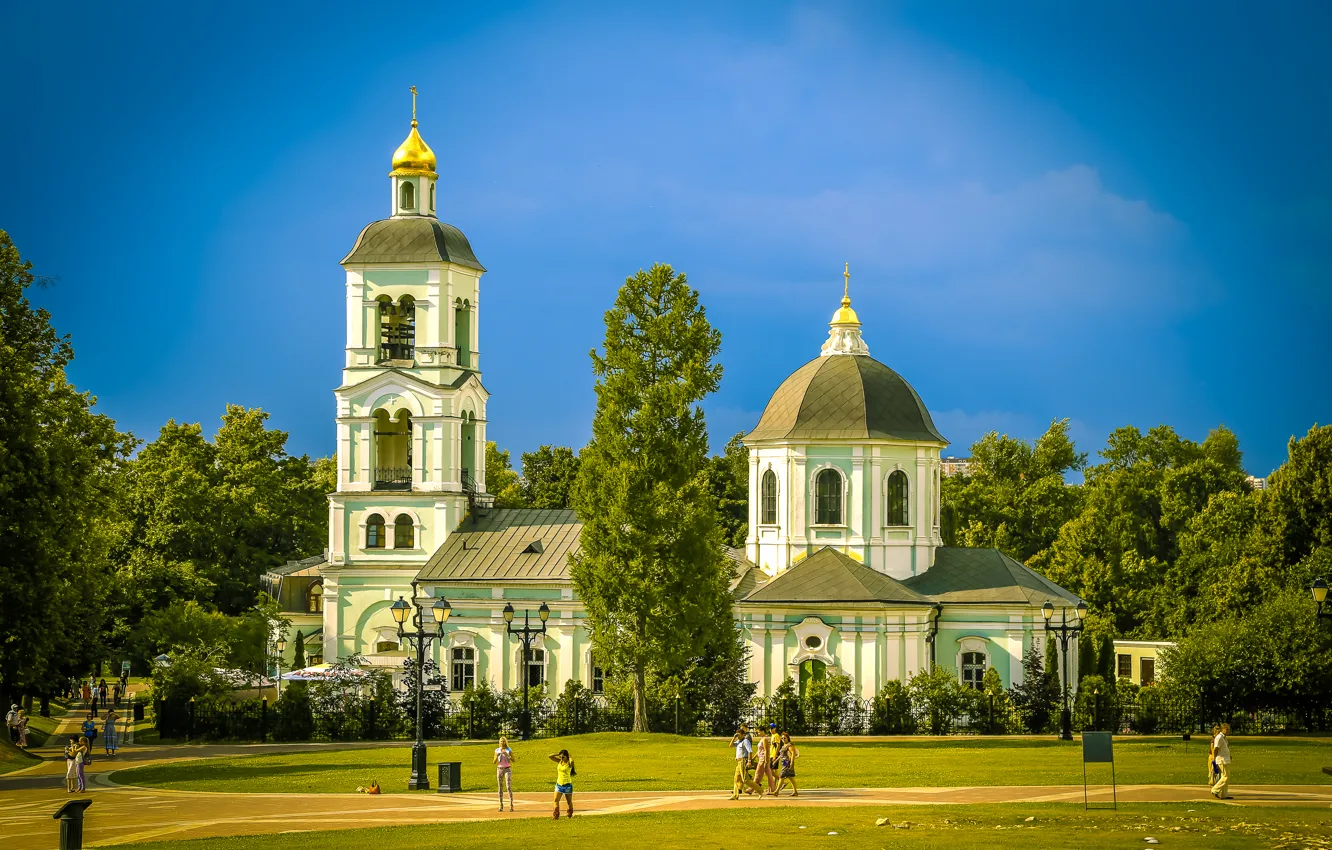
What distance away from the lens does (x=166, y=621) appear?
5584 cm

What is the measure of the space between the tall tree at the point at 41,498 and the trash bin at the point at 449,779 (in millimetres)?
12727

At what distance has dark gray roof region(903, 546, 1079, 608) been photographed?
50.8m

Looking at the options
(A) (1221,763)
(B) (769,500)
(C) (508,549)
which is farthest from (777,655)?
(A) (1221,763)

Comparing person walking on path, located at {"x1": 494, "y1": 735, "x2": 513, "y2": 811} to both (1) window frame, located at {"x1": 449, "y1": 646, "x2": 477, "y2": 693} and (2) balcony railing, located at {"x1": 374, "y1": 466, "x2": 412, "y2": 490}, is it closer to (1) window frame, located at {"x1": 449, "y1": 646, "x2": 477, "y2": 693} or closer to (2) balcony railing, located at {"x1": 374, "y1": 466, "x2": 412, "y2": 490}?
(1) window frame, located at {"x1": 449, "y1": 646, "x2": 477, "y2": 693}

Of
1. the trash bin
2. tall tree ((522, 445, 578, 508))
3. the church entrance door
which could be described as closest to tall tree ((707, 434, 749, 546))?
tall tree ((522, 445, 578, 508))

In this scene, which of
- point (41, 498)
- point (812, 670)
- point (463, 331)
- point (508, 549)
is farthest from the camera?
point (463, 331)

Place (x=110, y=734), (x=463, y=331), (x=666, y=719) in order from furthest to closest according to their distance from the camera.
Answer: (x=463, y=331)
(x=666, y=719)
(x=110, y=734)

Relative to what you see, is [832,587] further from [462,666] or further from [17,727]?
[17,727]

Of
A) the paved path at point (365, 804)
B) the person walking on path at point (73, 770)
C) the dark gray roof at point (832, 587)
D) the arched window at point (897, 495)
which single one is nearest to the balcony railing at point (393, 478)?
the dark gray roof at point (832, 587)

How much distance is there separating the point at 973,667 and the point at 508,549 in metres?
15.6

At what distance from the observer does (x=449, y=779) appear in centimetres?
3278

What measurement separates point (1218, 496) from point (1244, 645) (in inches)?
1140

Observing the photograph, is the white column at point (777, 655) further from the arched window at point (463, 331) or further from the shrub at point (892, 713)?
the arched window at point (463, 331)

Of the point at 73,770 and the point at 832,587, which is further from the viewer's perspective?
the point at 832,587
